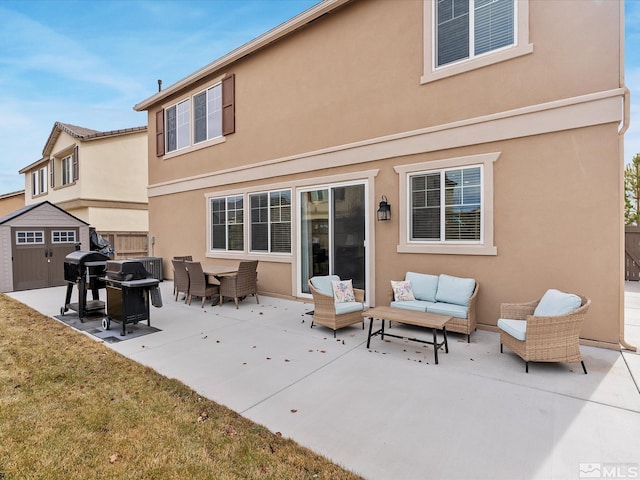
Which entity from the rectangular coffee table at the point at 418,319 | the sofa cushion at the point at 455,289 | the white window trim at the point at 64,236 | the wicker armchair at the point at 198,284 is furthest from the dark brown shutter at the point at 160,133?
the sofa cushion at the point at 455,289

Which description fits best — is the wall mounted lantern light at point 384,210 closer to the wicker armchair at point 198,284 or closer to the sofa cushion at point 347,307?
the sofa cushion at point 347,307

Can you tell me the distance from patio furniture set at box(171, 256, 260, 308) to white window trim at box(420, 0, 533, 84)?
5.67 metres

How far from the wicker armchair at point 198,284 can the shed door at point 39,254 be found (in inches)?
240

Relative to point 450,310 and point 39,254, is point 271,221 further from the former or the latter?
point 39,254

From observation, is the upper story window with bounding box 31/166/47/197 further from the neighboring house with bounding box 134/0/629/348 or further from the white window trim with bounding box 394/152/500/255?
the white window trim with bounding box 394/152/500/255

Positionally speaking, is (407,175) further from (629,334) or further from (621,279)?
(629,334)

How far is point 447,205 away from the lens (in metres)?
6.29

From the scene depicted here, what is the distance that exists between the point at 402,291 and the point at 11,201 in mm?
34448

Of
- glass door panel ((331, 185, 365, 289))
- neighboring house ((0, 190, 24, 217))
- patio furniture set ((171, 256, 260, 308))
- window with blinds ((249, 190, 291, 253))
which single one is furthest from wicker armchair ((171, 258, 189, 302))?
neighboring house ((0, 190, 24, 217))

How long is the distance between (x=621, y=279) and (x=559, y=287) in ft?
2.49

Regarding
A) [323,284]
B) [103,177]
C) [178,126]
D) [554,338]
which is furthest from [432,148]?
[103,177]

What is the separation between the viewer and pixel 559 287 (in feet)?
17.3

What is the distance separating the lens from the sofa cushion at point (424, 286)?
20.0ft

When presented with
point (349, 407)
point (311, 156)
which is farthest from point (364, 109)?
point (349, 407)
